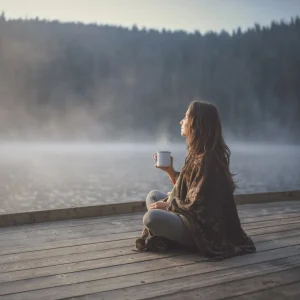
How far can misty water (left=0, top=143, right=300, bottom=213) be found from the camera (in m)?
8.20

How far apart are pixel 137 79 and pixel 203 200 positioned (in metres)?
7.19

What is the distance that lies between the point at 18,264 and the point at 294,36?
8.19 metres

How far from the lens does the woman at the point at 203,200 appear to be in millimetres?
1657

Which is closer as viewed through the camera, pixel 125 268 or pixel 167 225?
pixel 125 268

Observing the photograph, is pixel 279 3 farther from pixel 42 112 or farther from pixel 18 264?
pixel 18 264

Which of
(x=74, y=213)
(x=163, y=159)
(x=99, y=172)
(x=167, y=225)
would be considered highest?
(x=163, y=159)

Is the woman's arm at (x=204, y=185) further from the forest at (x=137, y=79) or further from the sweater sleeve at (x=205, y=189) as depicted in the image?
the forest at (x=137, y=79)

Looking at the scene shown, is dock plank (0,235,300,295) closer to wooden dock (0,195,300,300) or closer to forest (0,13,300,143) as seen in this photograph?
wooden dock (0,195,300,300)

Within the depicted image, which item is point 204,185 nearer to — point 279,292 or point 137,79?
point 279,292

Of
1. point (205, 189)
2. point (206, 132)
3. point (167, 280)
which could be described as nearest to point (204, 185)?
point (205, 189)

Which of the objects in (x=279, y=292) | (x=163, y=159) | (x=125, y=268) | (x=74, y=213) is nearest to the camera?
(x=279, y=292)

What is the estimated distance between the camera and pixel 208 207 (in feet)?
5.44

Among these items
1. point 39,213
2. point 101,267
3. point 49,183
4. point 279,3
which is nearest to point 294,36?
point 279,3

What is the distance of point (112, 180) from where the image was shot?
9305mm
